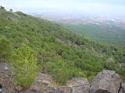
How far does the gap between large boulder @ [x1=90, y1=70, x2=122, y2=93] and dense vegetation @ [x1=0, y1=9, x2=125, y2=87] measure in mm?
5366

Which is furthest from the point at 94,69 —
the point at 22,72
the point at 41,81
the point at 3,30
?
the point at 22,72

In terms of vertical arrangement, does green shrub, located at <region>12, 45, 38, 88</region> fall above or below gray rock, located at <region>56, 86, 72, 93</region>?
above

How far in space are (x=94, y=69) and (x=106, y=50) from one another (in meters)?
61.4

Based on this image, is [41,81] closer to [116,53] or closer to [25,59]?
[25,59]

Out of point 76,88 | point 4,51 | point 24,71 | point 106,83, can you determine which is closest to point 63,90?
point 76,88

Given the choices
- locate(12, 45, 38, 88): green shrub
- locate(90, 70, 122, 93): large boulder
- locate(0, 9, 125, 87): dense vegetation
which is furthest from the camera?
locate(0, 9, 125, 87): dense vegetation

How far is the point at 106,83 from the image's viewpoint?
35.6m

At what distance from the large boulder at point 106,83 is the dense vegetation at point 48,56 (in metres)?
5.37

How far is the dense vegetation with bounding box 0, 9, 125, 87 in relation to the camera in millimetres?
38825

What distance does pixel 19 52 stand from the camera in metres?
40.0

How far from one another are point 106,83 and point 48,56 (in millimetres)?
53414

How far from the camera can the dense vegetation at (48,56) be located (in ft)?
127

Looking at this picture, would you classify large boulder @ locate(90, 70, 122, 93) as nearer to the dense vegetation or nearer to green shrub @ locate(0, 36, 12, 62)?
the dense vegetation

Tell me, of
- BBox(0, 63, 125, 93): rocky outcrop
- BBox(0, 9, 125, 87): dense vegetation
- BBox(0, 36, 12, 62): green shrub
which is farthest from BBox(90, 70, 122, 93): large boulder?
BBox(0, 36, 12, 62): green shrub
